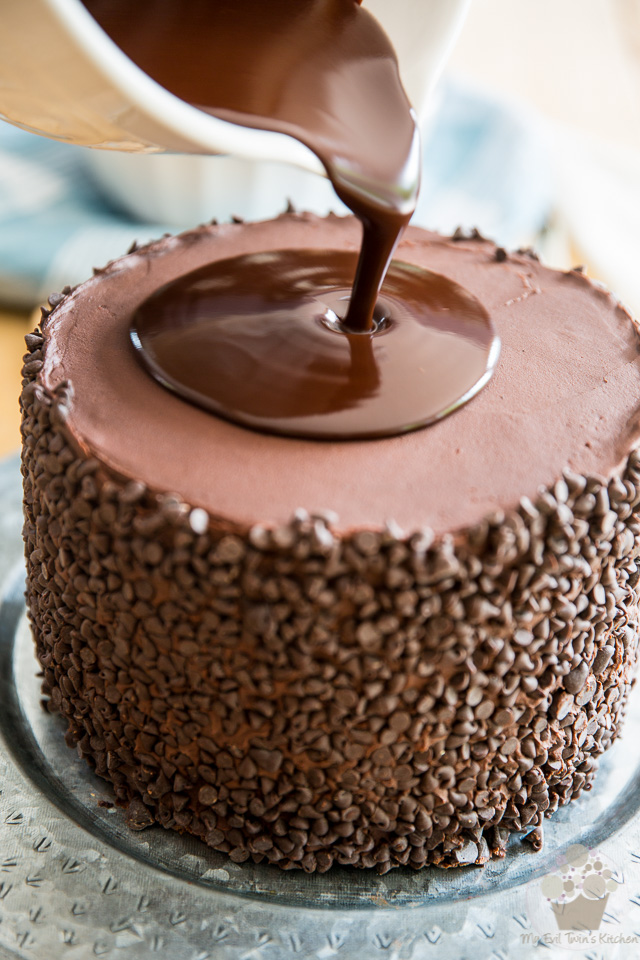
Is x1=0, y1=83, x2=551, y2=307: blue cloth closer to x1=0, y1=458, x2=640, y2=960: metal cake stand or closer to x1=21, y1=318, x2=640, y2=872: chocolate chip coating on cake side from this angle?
x1=21, y1=318, x2=640, y2=872: chocolate chip coating on cake side

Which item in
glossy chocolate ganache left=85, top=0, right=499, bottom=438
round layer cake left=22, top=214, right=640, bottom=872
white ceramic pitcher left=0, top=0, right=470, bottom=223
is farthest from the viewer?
glossy chocolate ganache left=85, top=0, right=499, bottom=438

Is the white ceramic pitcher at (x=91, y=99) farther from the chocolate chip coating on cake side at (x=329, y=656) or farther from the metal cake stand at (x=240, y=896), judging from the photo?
the metal cake stand at (x=240, y=896)

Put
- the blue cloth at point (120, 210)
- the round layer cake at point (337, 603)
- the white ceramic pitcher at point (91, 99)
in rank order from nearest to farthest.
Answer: the white ceramic pitcher at point (91, 99) < the round layer cake at point (337, 603) < the blue cloth at point (120, 210)

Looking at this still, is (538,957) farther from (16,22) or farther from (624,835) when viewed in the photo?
(16,22)

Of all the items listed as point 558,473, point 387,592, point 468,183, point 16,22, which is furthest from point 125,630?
point 468,183

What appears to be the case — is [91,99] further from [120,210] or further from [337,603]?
[120,210]

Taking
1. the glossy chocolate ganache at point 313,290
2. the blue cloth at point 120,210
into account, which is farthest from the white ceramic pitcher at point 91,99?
the blue cloth at point 120,210

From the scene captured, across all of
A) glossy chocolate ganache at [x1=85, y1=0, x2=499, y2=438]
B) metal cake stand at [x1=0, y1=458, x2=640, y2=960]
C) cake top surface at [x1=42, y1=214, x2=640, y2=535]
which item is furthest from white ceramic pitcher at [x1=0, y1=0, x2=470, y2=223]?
metal cake stand at [x1=0, y1=458, x2=640, y2=960]
